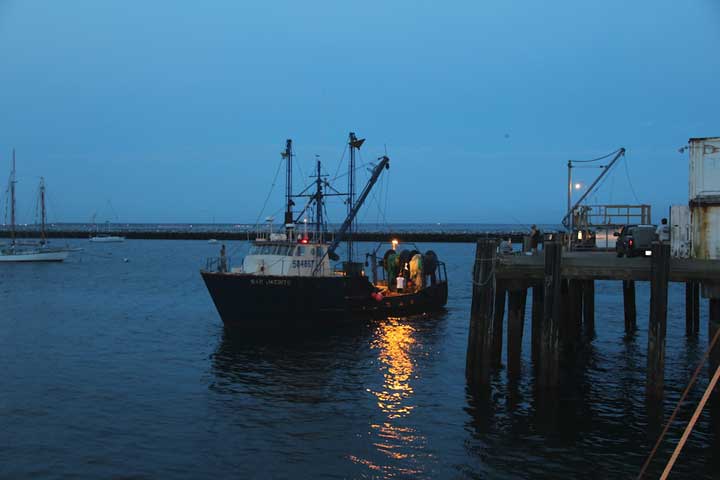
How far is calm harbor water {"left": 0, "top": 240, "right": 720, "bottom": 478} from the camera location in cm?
1510

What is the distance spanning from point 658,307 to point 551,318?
2632 millimetres

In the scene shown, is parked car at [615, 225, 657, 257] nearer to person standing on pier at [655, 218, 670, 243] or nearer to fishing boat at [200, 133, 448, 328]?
person standing on pier at [655, 218, 670, 243]

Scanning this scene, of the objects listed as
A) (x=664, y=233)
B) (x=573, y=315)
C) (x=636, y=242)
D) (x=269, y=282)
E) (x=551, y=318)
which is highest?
(x=664, y=233)

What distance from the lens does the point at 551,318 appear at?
18031 millimetres

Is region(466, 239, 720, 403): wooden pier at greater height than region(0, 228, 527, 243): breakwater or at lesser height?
lesser

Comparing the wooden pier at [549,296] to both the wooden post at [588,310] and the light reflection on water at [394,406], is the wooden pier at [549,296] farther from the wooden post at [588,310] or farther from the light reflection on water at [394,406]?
the wooden post at [588,310]

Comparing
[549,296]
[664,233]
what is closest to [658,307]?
[549,296]

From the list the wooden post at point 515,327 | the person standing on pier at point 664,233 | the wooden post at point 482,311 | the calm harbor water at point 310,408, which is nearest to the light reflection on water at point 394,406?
the calm harbor water at point 310,408

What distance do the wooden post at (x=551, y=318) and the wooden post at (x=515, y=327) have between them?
2.32 meters

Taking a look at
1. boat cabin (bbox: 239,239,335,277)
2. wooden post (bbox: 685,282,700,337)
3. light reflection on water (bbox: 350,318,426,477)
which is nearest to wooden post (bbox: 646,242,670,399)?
light reflection on water (bbox: 350,318,426,477)

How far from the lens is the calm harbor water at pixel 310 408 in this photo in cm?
1510

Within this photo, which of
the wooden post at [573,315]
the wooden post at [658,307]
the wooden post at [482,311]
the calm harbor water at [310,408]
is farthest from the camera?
the wooden post at [573,315]

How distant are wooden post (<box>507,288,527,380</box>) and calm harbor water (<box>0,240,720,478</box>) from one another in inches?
21.3

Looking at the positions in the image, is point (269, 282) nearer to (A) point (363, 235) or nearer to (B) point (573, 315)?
(B) point (573, 315)
